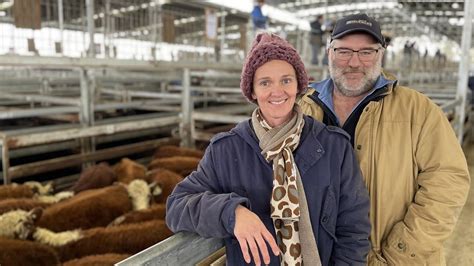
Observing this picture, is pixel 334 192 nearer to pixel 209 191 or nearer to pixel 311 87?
pixel 209 191

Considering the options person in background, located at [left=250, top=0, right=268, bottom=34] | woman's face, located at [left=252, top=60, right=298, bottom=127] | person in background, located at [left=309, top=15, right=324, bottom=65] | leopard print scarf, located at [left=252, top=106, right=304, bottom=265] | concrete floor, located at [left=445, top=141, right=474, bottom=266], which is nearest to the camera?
leopard print scarf, located at [left=252, top=106, right=304, bottom=265]

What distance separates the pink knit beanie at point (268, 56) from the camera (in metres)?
1.51

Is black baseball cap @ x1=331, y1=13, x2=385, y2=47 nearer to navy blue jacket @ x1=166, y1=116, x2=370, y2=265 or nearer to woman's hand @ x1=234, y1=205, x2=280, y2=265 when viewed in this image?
navy blue jacket @ x1=166, y1=116, x2=370, y2=265

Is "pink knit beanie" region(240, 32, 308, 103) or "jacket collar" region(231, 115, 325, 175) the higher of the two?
"pink knit beanie" region(240, 32, 308, 103)

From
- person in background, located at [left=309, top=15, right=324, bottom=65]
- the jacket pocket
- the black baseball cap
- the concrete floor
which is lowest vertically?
the concrete floor

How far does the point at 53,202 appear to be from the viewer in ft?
13.2

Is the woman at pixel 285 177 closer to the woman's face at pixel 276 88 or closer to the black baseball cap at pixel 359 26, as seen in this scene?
the woman's face at pixel 276 88

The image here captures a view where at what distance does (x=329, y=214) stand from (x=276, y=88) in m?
0.48

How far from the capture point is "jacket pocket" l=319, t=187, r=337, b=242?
150 centimetres

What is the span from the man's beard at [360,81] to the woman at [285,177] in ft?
1.31

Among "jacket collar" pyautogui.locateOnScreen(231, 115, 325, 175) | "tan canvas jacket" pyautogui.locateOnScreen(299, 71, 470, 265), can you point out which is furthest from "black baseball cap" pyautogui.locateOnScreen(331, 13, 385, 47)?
"jacket collar" pyautogui.locateOnScreen(231, 115, 325, 175)

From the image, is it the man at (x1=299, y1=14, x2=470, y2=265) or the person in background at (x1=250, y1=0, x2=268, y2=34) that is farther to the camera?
the person in background at (x1=250, y1=0, x2=268, y2=34)

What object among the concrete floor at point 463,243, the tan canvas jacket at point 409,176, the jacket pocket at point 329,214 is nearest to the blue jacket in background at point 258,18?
the concrete floor at point 463,243

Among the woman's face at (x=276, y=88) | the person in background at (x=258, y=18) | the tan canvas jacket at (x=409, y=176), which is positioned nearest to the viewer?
the woman's face at (x=276, y=88)
